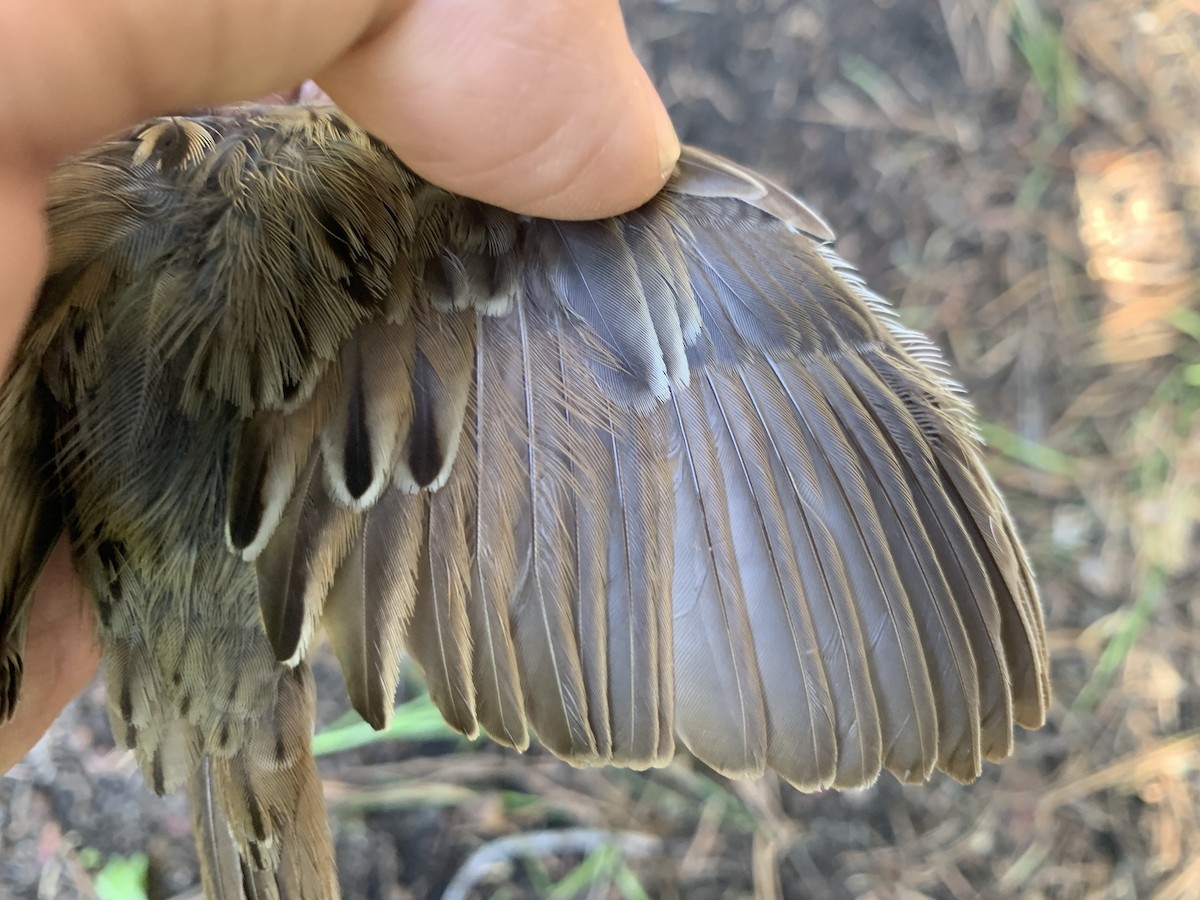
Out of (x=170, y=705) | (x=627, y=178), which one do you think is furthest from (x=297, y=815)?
(x=627, y=178)

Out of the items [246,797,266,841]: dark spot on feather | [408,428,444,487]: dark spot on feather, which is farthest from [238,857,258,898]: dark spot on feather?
[408,428,444,487]: dark spot on feather

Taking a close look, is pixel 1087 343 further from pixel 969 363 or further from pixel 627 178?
pixel 627 178

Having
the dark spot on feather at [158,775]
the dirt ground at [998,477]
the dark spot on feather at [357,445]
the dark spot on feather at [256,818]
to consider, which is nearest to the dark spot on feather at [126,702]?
the dark spot on feather at [158,775]

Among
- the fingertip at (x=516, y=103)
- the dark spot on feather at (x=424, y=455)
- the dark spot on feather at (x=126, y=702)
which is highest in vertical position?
the fingertip at (x=516, y=103)

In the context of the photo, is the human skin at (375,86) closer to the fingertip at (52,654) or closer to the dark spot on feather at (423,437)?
the fingertip at (52,654)

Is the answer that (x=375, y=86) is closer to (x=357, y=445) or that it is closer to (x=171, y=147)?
(x=171, y=147)

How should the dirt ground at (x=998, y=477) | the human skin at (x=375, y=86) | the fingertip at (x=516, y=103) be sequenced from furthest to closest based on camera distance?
the dirt ground at (x=998, y=477)
the fingertip at (x=516, y=103)
the human skin at (x=375, y=86)
